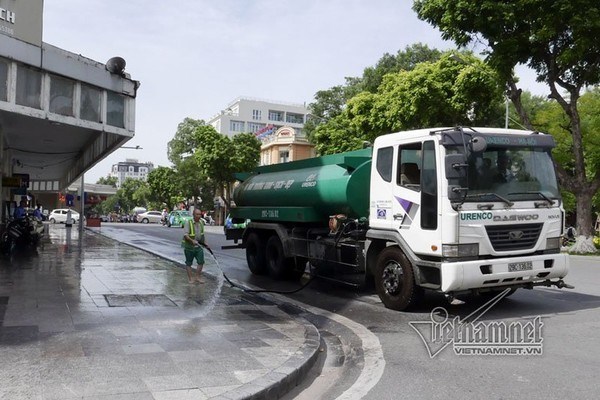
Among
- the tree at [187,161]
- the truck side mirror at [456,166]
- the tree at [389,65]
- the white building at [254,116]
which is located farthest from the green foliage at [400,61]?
the white building at [254,116]

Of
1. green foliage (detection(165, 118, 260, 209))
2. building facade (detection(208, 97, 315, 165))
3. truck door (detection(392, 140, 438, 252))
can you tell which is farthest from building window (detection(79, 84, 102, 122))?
building facade (detection(208, 97, 315, 165))

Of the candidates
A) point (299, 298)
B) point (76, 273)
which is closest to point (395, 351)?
point (299, 298)

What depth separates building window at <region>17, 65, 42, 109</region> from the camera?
7660 mm

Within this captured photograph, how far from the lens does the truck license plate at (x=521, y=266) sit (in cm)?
747

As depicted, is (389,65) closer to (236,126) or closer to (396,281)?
(396,281)

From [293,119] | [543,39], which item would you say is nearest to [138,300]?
[543,39]

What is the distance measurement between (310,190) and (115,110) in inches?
154

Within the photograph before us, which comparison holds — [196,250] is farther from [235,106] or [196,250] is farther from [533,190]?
Result: [235,106]

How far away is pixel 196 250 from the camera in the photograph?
10672 millimetres

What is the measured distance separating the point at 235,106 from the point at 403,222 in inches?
3517

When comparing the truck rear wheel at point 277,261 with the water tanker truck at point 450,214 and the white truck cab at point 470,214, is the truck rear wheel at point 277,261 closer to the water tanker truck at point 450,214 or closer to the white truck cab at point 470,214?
the water tanker truck at point 450,214

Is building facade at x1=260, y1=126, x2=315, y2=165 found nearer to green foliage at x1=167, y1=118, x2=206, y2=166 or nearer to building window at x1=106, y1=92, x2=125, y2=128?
green foliage at x1=167, y1=118, x2=206, y2=166

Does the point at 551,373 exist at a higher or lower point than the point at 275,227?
lower

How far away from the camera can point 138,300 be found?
331 inches
